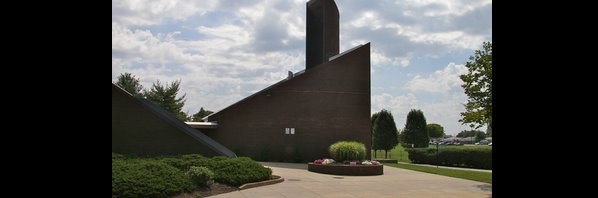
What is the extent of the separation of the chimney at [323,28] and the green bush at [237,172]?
2073 centimetres

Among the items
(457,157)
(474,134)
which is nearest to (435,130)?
(474,134)

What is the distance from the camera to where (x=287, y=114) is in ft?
98.4

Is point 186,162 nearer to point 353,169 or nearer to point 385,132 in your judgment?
point 353,169

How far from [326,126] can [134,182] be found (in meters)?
19.5

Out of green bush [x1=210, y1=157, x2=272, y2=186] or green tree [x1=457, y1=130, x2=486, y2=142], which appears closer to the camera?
green bush [x1=210, y1=157, x2=272, y2=186]

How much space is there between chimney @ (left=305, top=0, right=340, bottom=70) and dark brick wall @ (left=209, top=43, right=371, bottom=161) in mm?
5739

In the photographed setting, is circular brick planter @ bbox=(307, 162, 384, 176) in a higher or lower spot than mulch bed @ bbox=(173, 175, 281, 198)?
lower

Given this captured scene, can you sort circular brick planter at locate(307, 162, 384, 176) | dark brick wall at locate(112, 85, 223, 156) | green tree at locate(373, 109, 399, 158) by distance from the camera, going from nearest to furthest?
1. dark brick wall at locate(112, 85, 223, 156)
2. circular brick planter at locate(307, 162, 384, 176)
3. green tree at locate(373, 109, 399, 158)

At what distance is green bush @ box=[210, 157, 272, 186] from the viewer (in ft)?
48.1

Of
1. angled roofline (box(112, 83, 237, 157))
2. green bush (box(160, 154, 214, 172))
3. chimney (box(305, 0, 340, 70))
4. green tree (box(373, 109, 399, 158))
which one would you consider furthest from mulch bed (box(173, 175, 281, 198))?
green tree (box(373, 109, 399, 158))

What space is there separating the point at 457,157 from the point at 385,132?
11.3m

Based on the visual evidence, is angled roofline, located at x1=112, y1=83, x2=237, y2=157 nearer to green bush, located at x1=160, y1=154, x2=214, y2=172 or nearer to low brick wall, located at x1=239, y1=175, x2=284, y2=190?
green bush, located at x1=160, y1=154, x2=214, y2=172
